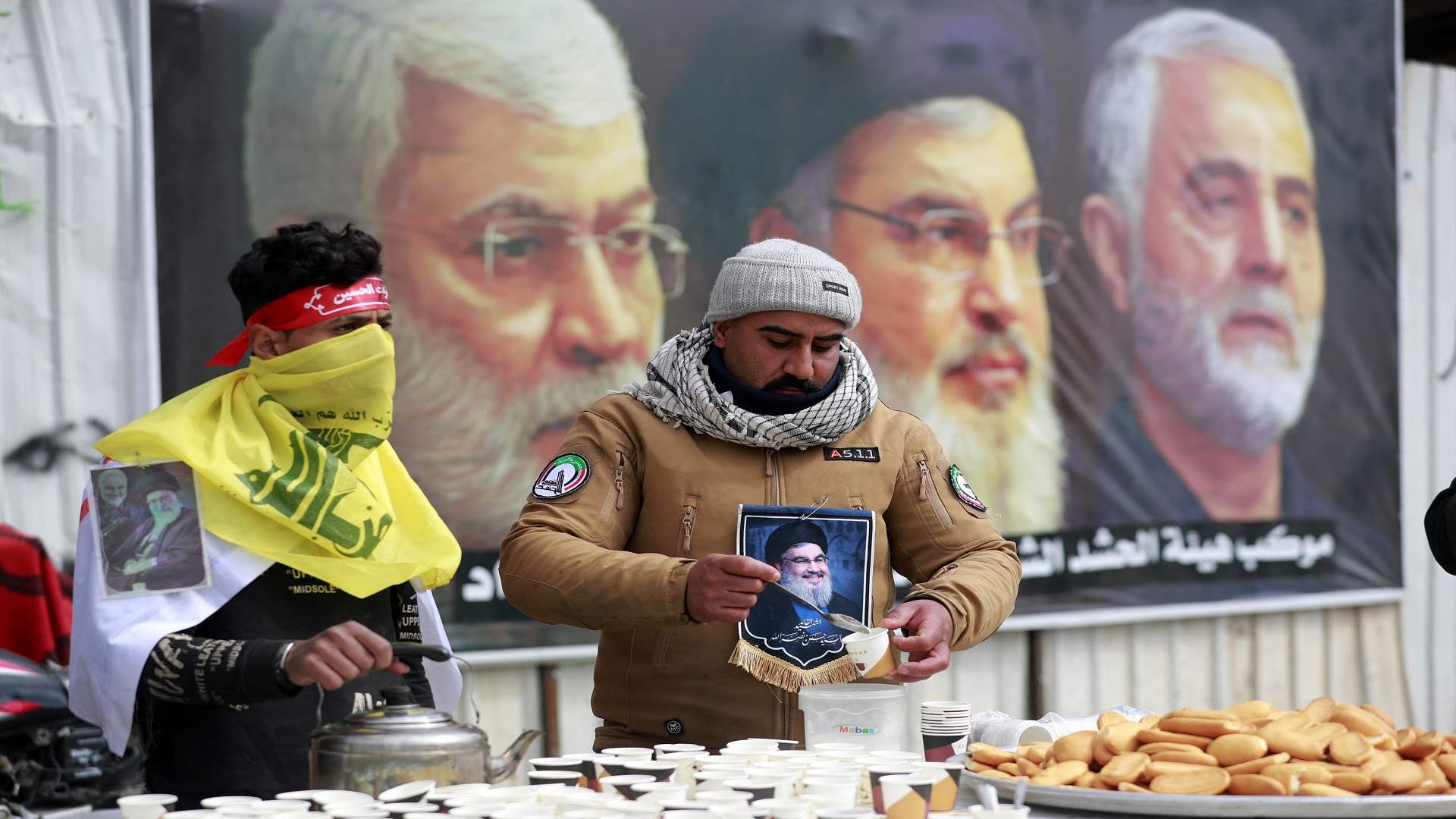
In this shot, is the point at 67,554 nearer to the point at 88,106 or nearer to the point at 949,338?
the point at 88,106

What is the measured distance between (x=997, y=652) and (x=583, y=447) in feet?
Result: 10.8

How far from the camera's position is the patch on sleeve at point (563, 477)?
8.36 ft

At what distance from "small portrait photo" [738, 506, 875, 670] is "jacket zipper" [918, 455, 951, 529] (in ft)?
0.52

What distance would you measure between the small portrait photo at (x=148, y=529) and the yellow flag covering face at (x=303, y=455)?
0.08ft

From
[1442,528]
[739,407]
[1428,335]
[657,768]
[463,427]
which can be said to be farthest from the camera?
[1428,335]

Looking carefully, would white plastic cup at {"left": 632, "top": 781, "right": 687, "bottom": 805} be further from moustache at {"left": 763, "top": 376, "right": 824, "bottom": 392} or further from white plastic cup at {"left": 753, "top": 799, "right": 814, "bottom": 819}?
moustache at {"left": 763, "top": 376, "right": 824, "bottom": 392}

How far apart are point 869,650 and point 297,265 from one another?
1031 mm

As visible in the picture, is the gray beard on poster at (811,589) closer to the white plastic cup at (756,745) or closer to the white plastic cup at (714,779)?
the white plastic cup at (756,745)

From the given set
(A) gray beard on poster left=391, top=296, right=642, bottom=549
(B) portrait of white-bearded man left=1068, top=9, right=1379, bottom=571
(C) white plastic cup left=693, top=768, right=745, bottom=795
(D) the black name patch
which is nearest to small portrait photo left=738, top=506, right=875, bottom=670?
(D) the black name patch

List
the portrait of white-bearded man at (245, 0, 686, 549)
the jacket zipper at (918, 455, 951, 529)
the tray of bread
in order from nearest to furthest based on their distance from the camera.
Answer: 1. the tray of bread
2. the jacket zipper at (918, 455, 951, 529)
3. the portrait of white-bearded man at (245, 0, 686, 549)

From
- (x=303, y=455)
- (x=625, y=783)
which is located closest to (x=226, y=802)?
(x=625, y=783)

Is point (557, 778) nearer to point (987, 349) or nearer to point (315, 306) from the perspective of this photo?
point (315, 306)

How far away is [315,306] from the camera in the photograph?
238 centimetres

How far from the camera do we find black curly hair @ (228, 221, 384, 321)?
239 cm
